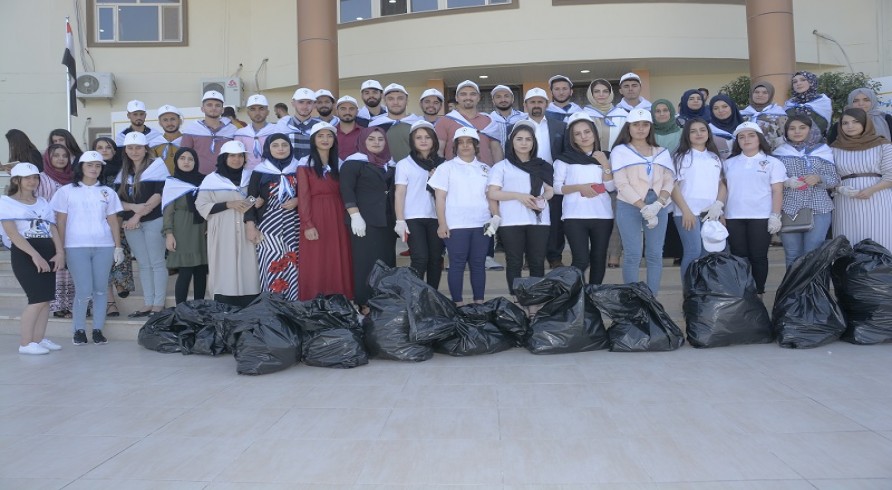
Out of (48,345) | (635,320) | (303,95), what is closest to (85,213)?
(48,345)

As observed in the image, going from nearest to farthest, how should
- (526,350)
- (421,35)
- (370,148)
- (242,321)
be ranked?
(242,321), (526,350), (370,148), (421,35)

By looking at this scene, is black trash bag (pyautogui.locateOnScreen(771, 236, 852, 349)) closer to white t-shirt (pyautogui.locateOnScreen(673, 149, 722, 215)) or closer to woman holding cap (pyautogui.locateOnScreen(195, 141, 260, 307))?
white t-shirt (pyautogui.locateOnScreen(673, 149, 722, 215))

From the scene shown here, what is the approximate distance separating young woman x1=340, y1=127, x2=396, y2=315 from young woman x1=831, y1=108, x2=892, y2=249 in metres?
4.17

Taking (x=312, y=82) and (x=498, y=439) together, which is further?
(x=312, y=82)

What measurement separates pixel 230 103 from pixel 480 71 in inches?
204

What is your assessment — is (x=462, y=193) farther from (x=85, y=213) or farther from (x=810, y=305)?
(x=85, y=213)

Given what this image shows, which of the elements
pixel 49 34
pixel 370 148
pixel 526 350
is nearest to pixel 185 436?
pixel 526 350

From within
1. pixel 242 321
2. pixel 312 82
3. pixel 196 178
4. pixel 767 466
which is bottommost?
pixel 767 466

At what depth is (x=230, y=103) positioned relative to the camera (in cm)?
1409

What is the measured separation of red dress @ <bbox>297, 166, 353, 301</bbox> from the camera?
6312mm

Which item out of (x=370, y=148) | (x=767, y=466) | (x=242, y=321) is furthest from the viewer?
(x=370, y=148)

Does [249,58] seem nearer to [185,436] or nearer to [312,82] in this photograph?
[312,82]

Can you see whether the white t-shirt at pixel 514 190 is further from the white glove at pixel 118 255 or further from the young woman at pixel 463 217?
the white glove at pixel 118 255

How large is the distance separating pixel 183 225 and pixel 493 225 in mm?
2992
